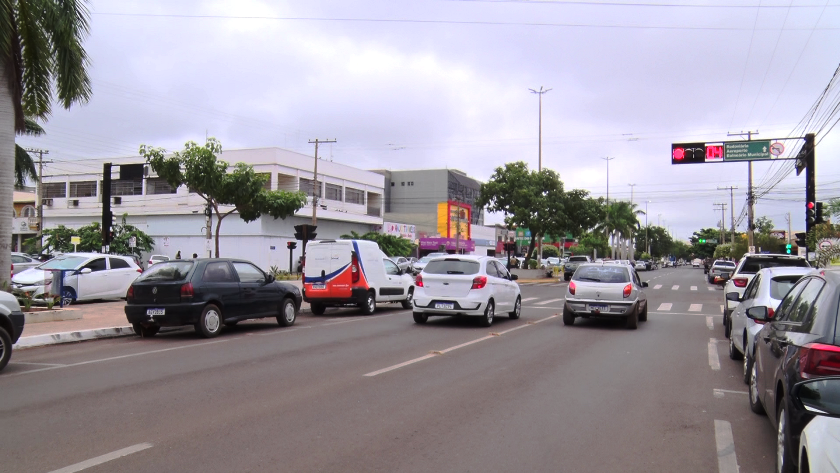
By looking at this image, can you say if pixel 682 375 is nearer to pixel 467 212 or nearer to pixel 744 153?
pixel 744 153

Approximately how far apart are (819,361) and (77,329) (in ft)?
45.3

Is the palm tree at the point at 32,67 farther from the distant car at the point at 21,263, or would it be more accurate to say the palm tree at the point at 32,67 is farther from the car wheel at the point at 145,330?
the distant car at the point at 21,263

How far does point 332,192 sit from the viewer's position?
178 feet

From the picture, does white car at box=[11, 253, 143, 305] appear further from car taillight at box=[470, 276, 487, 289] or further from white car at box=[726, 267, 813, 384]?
white car at box=[726, 267, 813, 384]

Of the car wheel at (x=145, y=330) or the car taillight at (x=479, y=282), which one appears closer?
the car wheel at (x=145, y=330)

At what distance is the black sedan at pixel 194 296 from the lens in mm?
12812

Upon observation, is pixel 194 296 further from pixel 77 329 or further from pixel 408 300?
pixel 408 300

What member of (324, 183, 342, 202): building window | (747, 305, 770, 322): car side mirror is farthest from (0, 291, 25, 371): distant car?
(324, 183, 342, 202): building window

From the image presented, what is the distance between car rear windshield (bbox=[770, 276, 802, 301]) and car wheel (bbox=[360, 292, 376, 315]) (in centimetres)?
1087

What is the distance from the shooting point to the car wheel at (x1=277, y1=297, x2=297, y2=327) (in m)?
15.5

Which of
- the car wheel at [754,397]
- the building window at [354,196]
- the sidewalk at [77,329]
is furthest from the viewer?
the building window at [354,196]

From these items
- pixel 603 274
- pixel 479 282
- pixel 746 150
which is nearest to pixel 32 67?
pixel 479 282

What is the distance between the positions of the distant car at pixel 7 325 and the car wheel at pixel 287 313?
6503 mm

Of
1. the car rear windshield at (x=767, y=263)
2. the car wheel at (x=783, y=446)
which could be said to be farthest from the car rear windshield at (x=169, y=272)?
the car rear windshield at (x=767, y=263)
